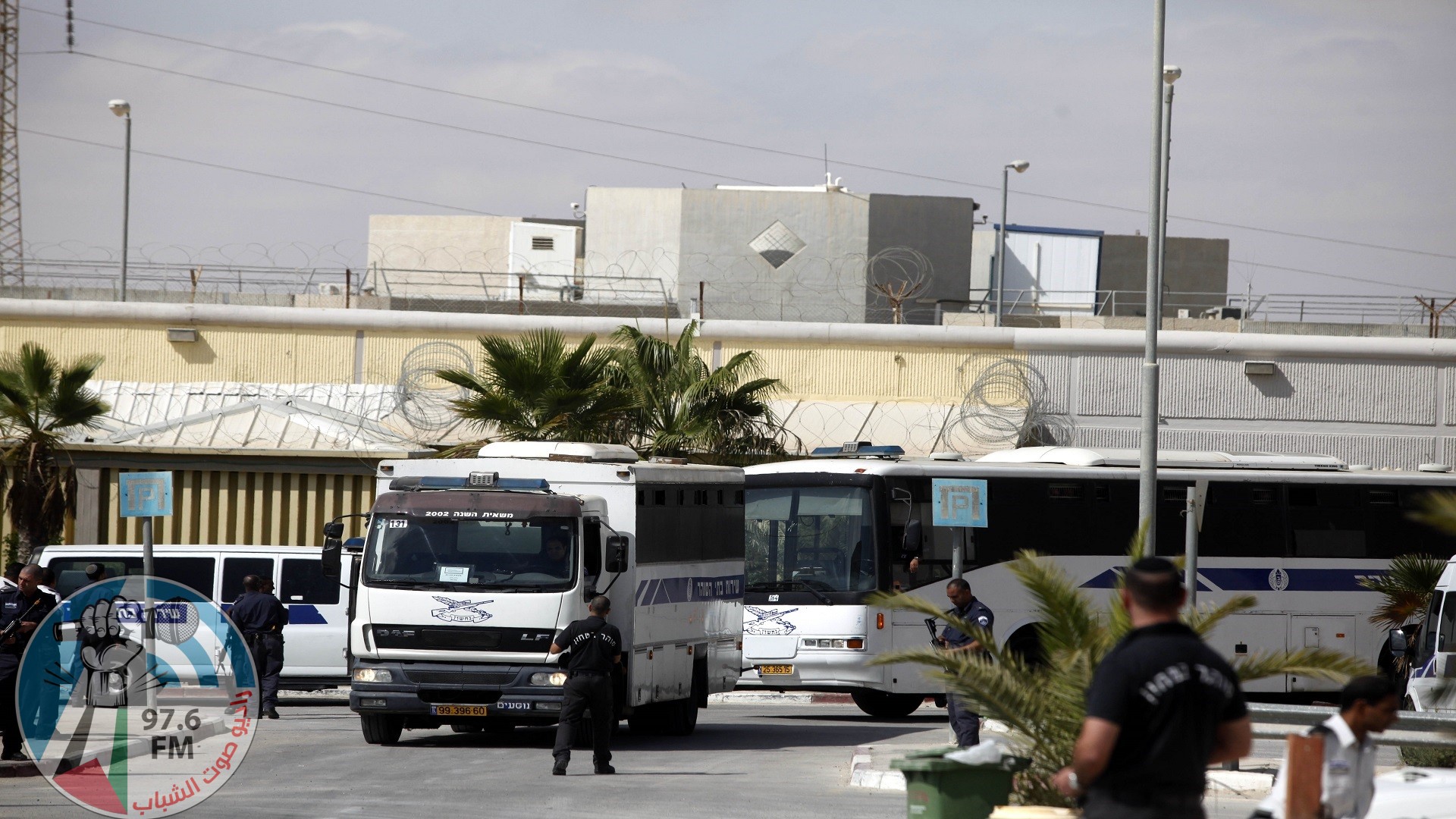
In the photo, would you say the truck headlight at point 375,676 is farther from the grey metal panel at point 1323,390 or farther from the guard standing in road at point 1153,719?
the grey metal panel at point 1323,390

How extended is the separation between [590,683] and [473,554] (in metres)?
2.40

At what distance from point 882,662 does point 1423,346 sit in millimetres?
26335

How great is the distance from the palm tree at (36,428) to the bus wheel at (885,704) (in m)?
12.7

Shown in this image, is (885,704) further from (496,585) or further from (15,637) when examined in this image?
(15,637)

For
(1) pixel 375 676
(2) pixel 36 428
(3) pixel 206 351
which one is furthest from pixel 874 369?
(1) pixel 375 676

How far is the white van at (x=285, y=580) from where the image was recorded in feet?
65.8

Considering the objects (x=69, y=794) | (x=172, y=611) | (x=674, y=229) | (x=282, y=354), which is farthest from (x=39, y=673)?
(x=674, y=229)

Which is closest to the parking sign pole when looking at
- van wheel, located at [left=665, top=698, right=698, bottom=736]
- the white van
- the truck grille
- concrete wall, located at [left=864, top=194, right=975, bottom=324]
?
the white van

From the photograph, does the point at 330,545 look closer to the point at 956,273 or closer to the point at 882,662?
the point at 882,662

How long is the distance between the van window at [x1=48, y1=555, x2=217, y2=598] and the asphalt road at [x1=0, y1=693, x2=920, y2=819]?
2803 mm

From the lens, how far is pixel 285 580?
20250mm

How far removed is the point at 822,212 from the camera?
1687 inches

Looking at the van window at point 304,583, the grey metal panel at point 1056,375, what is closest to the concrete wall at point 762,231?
the grey metal panel at point 1056,375

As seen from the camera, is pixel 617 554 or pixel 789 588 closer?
pixel 617 554
